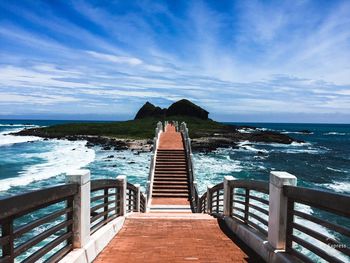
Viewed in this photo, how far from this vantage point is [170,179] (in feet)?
73.1

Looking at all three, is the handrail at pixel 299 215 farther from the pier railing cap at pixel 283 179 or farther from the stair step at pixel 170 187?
the stair step at pixel 170 187

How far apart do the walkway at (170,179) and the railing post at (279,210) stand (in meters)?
12.4

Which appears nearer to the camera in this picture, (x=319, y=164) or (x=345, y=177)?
(x=345, y=177)

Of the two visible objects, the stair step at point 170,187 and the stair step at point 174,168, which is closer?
the stair step at point 170,187

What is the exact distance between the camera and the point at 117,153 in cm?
5081

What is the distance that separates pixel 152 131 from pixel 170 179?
60.6 m

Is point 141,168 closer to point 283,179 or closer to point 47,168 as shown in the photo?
point 47,168

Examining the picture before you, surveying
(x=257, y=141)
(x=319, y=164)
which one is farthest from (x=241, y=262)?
(x=257, y=141)

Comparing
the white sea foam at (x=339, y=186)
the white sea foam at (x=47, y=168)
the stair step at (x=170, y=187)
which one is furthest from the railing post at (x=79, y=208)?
the white sea foam at (x=339, y=186)

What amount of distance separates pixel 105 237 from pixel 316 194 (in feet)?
13.7

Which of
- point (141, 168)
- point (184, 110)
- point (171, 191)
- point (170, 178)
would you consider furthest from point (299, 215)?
point (184, 110)

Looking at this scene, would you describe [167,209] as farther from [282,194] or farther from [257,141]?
[257,141]

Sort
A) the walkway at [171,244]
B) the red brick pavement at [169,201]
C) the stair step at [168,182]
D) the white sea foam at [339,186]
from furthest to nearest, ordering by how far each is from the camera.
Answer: the white sea foam at [339,186]
the stair step at [168,182]
the red brick pavement at [169,201]
the walkway at [171,244]

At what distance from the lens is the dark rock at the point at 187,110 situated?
120938 millimetres
